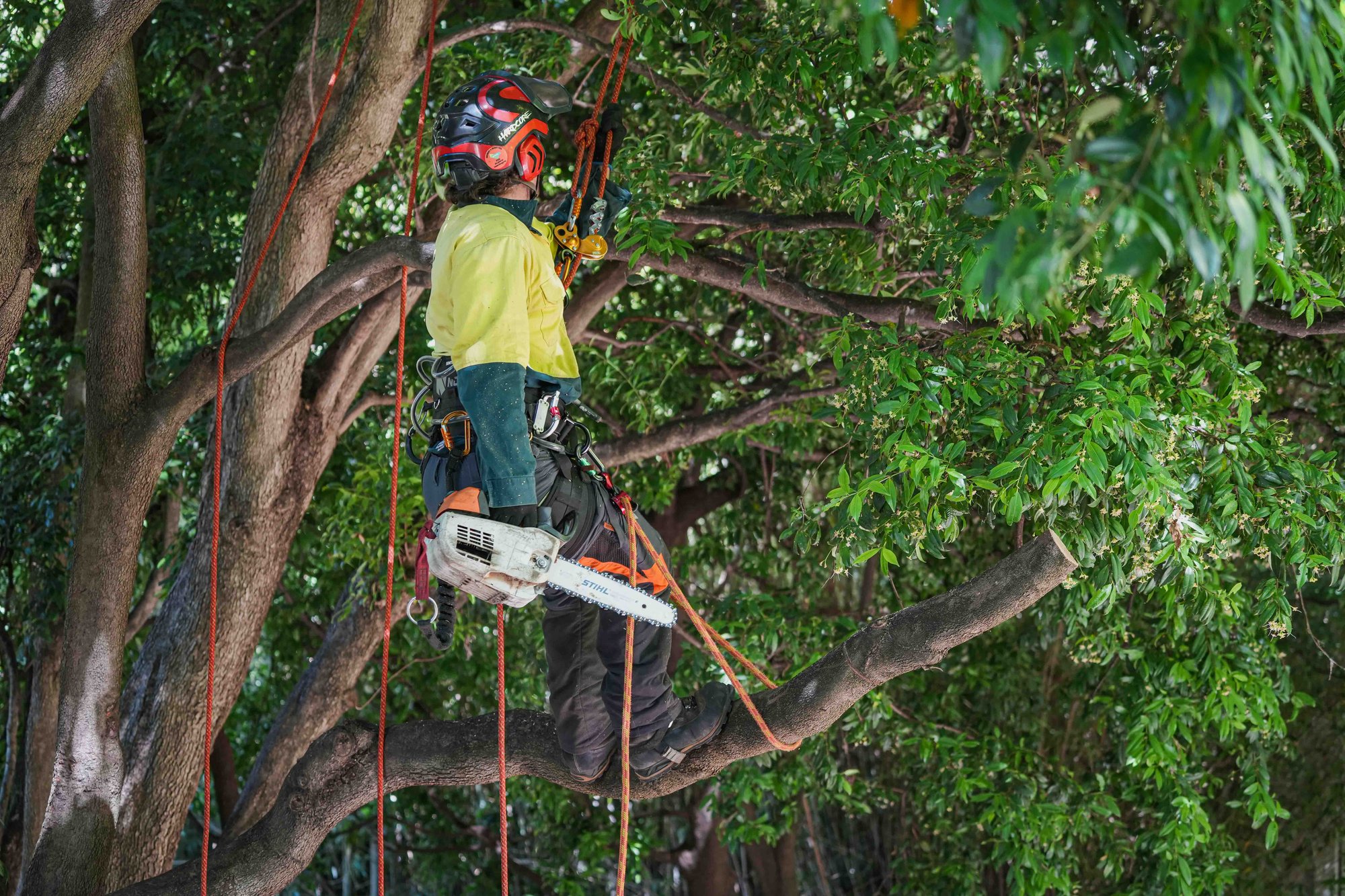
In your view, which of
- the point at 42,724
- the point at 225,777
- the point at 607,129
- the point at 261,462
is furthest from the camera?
the point at 225,777

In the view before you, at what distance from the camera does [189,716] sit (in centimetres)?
437

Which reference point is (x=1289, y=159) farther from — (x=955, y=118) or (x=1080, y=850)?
(x=1080, y=850)

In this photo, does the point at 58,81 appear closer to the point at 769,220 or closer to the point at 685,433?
the point at 769,220

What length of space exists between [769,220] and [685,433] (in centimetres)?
107

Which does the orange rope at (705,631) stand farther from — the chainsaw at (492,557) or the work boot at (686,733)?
the chainsaw at (492,557)

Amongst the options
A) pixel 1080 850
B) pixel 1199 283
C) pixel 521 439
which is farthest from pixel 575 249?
pixel 1080 850

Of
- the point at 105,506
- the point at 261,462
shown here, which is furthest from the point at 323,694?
the point at 105,506

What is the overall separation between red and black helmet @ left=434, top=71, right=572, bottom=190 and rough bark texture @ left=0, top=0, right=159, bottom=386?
122 centimetres

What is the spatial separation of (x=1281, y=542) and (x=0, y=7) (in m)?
5.36

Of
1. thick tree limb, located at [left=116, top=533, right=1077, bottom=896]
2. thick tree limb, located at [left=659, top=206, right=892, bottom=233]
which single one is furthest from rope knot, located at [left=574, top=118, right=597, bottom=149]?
thick tree limb, located at [left=116, top=533, right=1077, bottom=896]

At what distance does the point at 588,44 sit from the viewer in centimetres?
455

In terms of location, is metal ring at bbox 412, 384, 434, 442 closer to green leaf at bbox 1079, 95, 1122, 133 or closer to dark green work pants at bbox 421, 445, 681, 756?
dark green work pants at bbox 421, 445, 681, 756

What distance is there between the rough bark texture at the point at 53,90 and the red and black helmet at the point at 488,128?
122 centimetres

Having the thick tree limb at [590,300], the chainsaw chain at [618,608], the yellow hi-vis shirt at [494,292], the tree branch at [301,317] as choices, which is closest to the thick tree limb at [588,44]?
the thick tree limb at [590,300]
